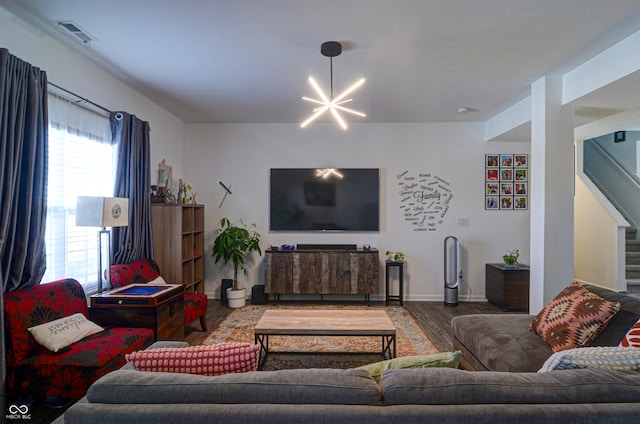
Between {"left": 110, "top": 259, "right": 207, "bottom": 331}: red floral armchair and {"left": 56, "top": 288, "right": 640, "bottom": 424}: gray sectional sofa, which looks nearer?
{"left": 56, "top": 288, "right": 640, "bottom": 424}: gray sectional sofa

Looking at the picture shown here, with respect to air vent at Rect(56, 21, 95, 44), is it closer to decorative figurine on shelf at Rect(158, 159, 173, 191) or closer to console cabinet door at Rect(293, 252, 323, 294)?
decorative figurine on shelf at Rect(158, 159, 173, 191)

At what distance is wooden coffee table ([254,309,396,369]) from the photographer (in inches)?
A: 99.3

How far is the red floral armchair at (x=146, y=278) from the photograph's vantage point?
3.03 metres

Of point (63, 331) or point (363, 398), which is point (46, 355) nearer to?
point (63, 331)

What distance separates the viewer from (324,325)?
8.65ft

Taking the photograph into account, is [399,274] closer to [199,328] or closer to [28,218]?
[199,328]

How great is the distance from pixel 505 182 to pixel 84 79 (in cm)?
529

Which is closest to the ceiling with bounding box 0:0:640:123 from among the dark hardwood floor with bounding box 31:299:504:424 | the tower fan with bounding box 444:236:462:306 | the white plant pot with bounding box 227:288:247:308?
the tower fan with bounding box 444:236:462:306

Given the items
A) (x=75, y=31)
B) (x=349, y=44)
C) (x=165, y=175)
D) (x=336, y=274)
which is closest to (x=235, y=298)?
(x=336, y=274)

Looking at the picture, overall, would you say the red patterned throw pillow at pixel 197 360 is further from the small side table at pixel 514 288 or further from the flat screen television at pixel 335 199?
the small side table at pixel 514 288

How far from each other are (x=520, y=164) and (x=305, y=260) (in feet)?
11.4

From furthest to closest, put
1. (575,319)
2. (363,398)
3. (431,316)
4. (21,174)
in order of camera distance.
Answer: (431,316), (21,174), (575,319), (363,398)

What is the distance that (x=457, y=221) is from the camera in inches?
193

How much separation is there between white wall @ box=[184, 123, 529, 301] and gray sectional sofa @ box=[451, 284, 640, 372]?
2.35 metres
